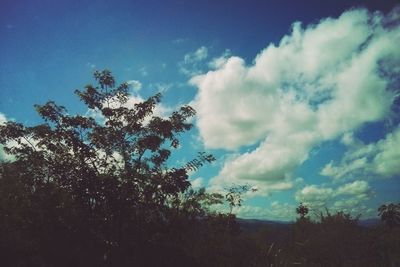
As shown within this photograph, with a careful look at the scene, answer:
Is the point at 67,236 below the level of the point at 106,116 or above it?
below

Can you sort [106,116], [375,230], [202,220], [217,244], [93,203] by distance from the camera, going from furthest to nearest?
1. [375,230]
2. [106,116]
3. [202,220]
4. [217,244]
5. [93,203]

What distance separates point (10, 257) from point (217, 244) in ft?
21.3

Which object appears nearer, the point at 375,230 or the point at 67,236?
the point at 67,236

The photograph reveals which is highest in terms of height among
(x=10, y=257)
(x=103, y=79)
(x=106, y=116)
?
(x=103, y=79)

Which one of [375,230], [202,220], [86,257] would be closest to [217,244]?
[202,220]

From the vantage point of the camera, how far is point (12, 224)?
11.5 meters

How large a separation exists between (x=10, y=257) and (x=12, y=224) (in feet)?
3.83

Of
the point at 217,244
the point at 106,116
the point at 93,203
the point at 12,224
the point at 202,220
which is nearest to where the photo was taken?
the point at 12,224

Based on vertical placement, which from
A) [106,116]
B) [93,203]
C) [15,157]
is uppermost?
[106,116]

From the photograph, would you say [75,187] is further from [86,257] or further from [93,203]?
[86,257]

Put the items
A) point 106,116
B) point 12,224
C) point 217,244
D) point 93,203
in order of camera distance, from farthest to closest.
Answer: point 106,116
point 217,244
point 93,203
point 12,224

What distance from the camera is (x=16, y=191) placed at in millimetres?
13141

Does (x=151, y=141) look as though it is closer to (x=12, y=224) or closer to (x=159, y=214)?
(x=159, y=214)

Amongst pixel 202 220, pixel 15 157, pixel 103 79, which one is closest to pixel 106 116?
pixel 103 79
